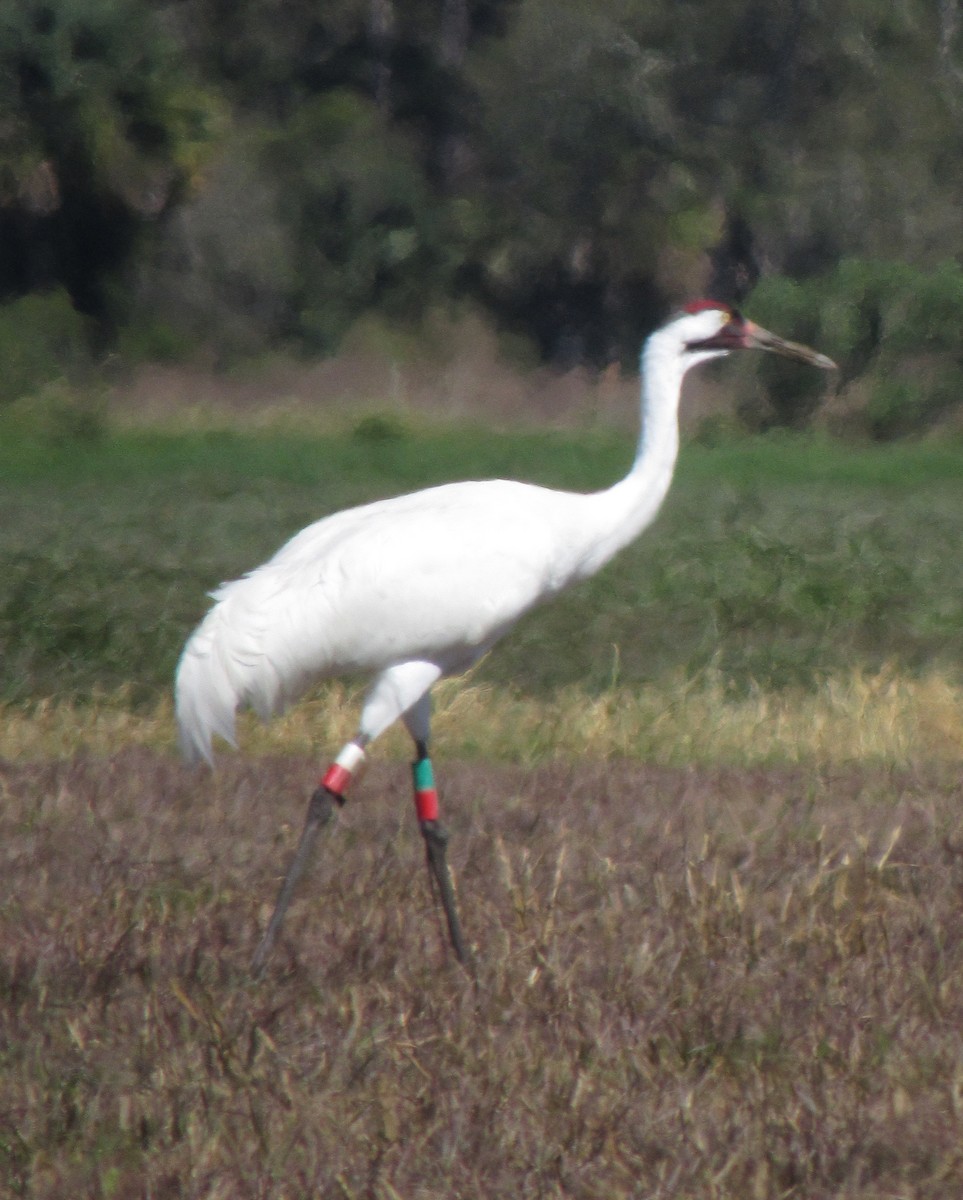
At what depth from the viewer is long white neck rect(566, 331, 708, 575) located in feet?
16.4

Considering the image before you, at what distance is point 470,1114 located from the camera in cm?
321

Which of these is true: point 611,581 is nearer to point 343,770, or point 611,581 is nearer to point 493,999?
point 343,770

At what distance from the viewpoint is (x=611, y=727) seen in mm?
7082

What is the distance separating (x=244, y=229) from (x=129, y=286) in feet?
4.71

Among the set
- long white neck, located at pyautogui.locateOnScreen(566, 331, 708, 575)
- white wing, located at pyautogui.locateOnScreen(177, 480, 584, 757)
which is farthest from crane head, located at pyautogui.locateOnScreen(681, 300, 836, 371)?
white wing, located at pyautogui.locateOnScreen(177, 480, 584, 757)

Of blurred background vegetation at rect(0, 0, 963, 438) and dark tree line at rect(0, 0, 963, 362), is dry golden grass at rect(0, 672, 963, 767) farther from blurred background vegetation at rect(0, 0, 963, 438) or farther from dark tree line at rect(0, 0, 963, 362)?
dark tree line at rect(0, 0, 963, 362)

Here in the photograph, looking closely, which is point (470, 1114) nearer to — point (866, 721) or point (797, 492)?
point (866, 721)

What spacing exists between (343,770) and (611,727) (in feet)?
8.15

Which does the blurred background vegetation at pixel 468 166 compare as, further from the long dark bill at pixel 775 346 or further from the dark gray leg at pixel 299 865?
the dark gray leg at pixel 299 865

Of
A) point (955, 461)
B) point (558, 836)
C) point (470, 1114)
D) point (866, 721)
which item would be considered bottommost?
point (955, 461)

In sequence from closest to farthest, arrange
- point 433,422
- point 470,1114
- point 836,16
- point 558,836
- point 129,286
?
1. point 470,1114
2. point 558,836
3. point 433,422
4. point 129,286
5. point 836,16

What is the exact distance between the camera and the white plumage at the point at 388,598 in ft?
15.6

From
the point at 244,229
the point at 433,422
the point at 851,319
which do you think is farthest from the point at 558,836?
the point at 244,229

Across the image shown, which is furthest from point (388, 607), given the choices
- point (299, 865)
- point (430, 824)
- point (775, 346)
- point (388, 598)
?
point (775, 346)
